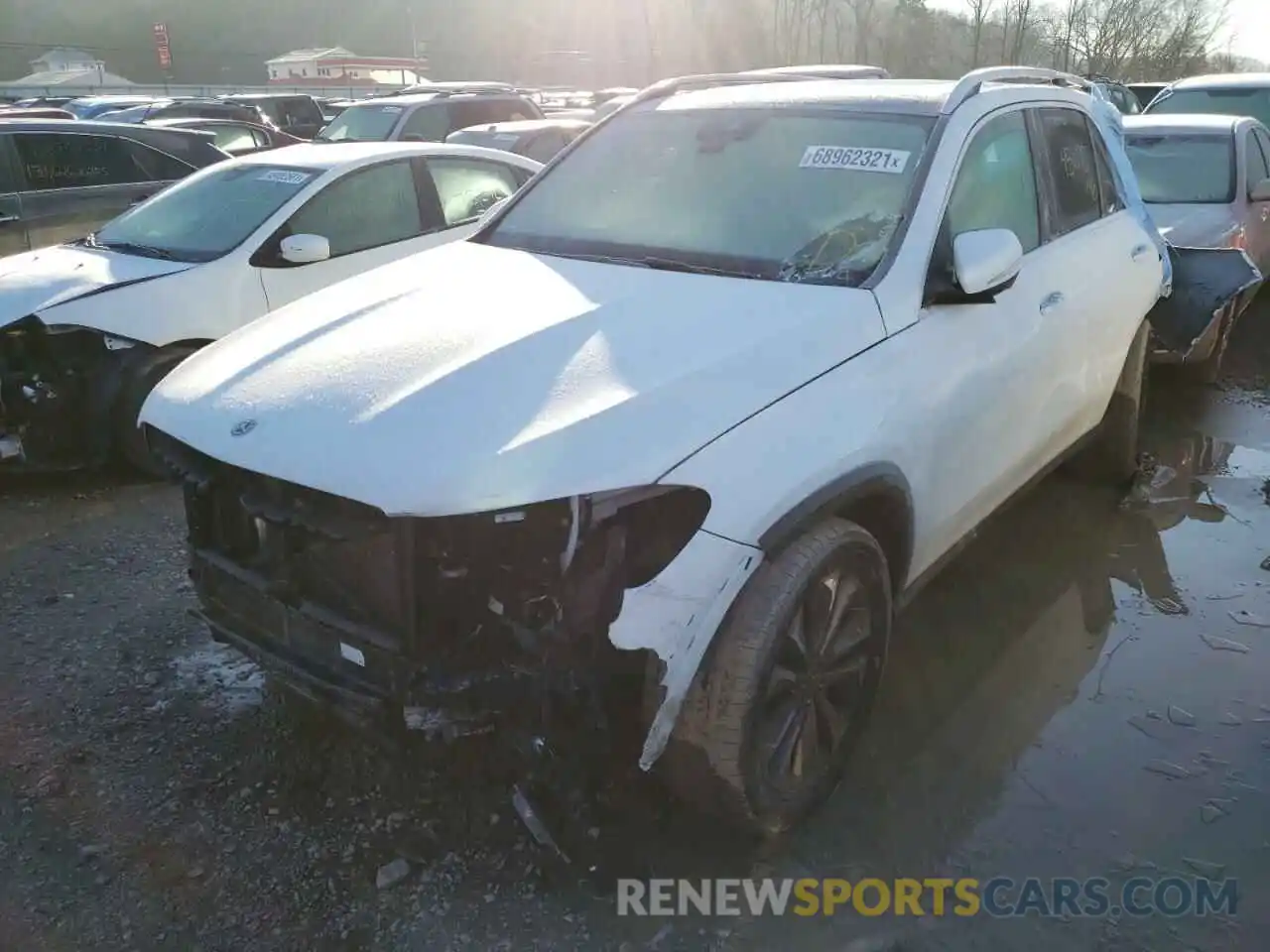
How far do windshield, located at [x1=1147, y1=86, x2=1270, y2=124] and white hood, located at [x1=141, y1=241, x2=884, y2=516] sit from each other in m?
11.0

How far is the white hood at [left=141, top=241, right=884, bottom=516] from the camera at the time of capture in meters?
2.32

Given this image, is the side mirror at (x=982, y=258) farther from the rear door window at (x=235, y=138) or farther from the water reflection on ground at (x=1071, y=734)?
the rear door window at (x=235, y=138)

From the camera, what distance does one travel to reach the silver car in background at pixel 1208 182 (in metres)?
6.89

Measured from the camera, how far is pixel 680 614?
2.36 m

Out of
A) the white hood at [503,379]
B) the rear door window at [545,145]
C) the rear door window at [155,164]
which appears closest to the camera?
the white hood at [503,379]

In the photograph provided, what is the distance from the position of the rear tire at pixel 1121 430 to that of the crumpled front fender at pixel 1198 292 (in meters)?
0.52

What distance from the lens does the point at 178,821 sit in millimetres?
2906

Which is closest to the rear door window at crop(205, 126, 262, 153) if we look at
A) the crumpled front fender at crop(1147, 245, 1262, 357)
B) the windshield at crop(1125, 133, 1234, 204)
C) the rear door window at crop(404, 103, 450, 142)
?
the rear door window at crop(404, 103, 450, 142)

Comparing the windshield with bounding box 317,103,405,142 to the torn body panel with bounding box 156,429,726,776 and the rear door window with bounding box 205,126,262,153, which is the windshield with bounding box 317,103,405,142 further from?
the torn body panel with bounding box 156,429,726,776

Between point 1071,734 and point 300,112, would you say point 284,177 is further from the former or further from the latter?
point 300,112

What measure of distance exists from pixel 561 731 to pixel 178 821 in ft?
4.16

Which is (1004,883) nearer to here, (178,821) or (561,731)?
(561,731)

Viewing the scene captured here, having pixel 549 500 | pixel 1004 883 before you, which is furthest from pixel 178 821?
pixel 1004 883

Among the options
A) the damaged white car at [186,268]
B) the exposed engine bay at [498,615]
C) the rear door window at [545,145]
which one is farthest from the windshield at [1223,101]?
the exposed engine bay at [498,615]
